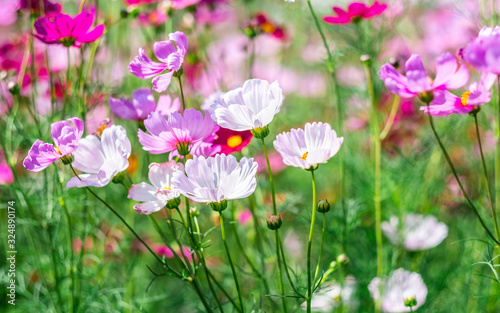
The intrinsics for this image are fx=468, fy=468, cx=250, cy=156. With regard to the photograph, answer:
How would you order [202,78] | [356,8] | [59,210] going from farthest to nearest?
[202,78] < [59,210] < [356,8]

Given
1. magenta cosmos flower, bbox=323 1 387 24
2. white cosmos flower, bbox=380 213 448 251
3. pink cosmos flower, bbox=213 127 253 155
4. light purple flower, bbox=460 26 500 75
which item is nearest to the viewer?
light purple flower, bbox=460 26 500 75

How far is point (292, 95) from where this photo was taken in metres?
1.94

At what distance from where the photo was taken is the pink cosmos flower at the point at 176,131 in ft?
1.72

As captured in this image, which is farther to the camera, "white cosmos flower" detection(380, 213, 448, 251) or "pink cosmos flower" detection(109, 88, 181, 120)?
"white cosmos flower" detection(380, 213, 448, 251)

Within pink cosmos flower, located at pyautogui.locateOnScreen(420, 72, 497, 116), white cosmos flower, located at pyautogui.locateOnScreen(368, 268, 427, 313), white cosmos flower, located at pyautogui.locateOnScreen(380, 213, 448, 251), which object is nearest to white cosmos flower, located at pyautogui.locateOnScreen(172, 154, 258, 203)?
pink cosmos flower, located at pyautogui.locateOnScreen(420, 72, 497, 116)

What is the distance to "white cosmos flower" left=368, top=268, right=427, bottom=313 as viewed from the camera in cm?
86

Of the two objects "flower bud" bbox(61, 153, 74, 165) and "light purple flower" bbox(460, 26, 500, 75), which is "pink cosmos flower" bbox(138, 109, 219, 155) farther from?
"light purple flower" bbox(460, 26, 500, 75)

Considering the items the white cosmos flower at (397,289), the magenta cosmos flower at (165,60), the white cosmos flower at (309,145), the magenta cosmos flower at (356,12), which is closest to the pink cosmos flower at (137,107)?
the magenta cosmos flower at (165,60)

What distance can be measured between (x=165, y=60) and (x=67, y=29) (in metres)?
0.17

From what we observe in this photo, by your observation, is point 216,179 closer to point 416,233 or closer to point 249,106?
point 249,106

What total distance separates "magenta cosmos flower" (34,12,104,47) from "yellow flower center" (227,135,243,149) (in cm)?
23

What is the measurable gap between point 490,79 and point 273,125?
0.88 m

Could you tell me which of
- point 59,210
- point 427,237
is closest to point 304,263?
point 427,237

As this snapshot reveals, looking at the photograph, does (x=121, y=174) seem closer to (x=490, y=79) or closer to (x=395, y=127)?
(x=490, y=79)
